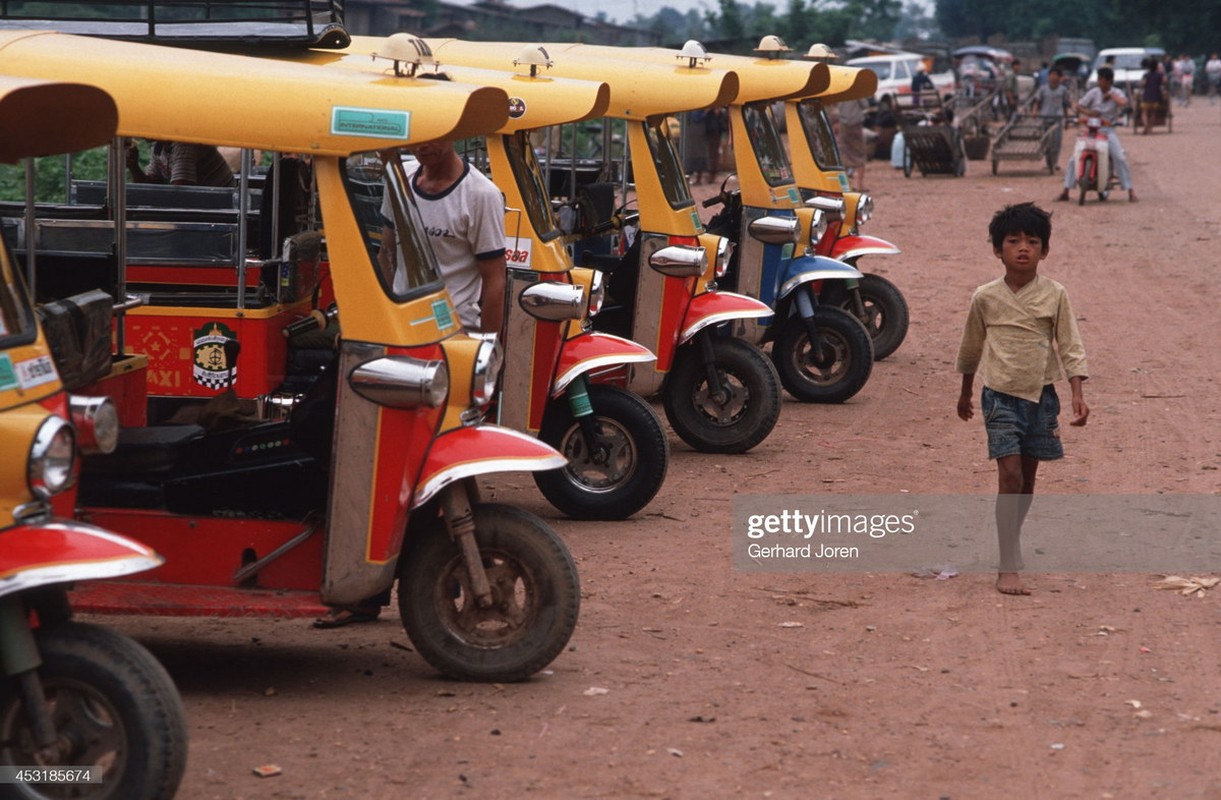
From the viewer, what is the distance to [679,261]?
9.44 meters

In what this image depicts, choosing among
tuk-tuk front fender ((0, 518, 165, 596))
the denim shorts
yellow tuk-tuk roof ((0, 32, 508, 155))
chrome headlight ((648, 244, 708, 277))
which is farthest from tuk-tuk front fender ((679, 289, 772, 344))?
tuk-tuk front fender ((0, 518, 165, 596))

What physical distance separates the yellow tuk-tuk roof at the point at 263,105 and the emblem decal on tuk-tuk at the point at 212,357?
2230mm

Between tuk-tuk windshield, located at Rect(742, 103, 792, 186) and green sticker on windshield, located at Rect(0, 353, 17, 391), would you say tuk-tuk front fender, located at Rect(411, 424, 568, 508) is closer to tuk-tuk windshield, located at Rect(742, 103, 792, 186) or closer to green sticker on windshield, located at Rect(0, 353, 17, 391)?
green sticker on windshield, located at Rect(0, 353, 17, 391)

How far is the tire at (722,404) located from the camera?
959cm

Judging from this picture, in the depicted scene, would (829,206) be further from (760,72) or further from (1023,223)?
(1023,223)

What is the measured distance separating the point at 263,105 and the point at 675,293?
14.6ft

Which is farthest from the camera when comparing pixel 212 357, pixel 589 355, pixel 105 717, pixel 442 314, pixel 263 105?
pixel 589 355

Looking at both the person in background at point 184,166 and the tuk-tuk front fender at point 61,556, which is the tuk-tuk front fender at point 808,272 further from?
→ the tuk-tuk front fender at point 61,556

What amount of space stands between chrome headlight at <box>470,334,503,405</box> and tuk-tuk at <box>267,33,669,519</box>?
217 cm

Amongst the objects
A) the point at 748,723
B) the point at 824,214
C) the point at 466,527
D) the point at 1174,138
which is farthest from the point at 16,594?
the point at 1174,138

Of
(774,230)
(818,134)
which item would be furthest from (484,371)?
(818,134)

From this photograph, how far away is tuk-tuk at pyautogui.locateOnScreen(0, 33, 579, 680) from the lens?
530cm

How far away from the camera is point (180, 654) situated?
5.95m

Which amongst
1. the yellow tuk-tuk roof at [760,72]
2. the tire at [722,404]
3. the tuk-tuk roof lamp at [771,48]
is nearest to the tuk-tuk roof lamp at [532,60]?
the tire at [722,404]
